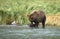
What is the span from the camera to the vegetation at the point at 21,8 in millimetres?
33344

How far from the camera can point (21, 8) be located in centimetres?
3731

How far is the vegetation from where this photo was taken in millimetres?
33344

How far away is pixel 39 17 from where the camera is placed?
92.7 feet

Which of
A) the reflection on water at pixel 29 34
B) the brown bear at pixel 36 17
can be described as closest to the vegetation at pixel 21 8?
the brown bear at pixel 36 17

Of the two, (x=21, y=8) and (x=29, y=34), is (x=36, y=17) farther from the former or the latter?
(x=21, y=8)

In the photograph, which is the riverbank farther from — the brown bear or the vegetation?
the vegetation

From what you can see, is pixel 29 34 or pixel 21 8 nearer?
pixel 29 34

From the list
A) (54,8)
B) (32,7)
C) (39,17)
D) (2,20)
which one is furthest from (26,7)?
(39,17)

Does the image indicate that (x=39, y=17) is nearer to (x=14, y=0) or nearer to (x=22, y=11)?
(x=22, y=11)

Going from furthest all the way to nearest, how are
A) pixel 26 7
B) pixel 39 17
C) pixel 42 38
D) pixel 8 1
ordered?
pixel 8 1 → pixel 26 7 → pixel 39 17 → pixel 42 38

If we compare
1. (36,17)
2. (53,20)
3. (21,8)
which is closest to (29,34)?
(36,17)

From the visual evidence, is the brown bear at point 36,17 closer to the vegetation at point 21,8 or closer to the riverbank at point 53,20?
the riverbank at point 53,20

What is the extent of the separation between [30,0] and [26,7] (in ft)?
16.5

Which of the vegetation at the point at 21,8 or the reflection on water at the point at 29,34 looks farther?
the vegetation at the point at 21,8
